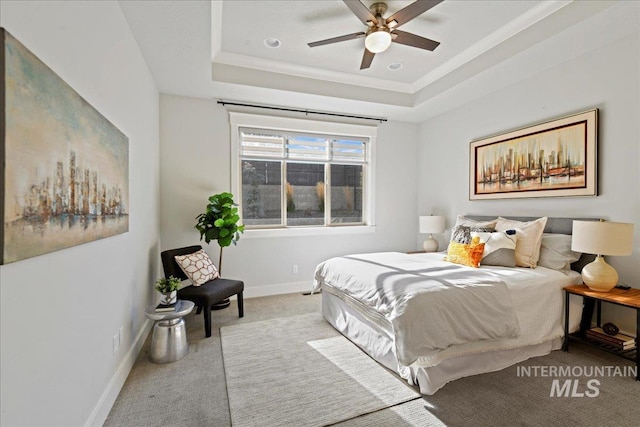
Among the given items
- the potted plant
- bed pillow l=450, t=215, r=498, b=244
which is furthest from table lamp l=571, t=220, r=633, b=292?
the potted plant

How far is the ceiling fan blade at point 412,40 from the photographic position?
265cm

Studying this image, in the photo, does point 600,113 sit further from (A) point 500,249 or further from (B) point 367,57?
(B) point 367,57

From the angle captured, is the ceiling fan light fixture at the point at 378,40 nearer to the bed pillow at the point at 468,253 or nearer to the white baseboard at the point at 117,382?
the bed pillow at the point at 468,253

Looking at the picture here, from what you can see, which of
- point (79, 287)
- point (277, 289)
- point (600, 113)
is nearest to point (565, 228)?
point (600, 113)

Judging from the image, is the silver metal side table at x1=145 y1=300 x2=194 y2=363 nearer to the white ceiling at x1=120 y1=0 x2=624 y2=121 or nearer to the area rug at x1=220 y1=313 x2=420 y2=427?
the area rug at x1=220 y1=313 x2=420 y2=427

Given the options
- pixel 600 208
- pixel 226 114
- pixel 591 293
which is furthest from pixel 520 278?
pixel 226 114

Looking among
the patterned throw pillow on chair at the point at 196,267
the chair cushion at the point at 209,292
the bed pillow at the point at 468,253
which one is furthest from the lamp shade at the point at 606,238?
the patterned throw pillow on chair at the point at 196,267

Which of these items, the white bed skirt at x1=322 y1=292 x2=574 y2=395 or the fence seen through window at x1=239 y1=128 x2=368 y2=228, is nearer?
the white bed skirt at x1=322 y1=292 x2=574 y2=395

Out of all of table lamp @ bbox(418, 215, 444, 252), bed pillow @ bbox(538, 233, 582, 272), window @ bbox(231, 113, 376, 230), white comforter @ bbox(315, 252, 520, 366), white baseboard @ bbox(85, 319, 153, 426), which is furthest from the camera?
table lamp @ bbox(418, 215, 444, 252)

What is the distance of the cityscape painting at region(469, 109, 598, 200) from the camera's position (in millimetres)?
3020

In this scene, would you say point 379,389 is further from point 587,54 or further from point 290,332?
point 587,54

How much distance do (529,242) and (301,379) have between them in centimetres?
258

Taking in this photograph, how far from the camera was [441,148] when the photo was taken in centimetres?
490

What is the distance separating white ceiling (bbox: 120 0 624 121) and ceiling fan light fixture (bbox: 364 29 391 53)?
37cm
